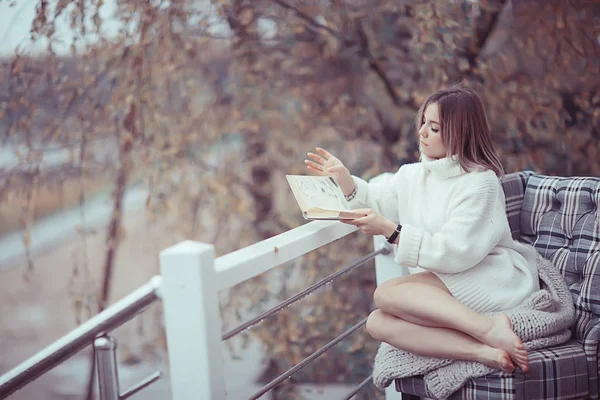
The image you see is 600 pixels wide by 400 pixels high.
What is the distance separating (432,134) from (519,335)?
492mm

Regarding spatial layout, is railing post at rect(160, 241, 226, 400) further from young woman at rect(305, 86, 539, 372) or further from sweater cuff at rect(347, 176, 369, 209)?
sweater cuff at rect(347, 176, 369, 209)

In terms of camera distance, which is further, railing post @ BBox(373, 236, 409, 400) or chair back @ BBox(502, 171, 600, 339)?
railing post @ BBox(373, 236, 409, 400)

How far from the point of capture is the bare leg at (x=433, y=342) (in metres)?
1.39

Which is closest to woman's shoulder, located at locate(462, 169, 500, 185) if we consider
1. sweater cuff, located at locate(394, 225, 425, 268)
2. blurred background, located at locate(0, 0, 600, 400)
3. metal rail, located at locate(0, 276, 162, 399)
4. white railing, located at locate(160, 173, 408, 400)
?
sweater cuff, located at locate(394, 225, 425, 268)

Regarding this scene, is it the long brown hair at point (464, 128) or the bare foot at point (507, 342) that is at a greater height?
the long brown hair at point (464, 128)

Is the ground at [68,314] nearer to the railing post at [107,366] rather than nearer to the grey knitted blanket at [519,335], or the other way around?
the grey knitted blanket at [519,335]

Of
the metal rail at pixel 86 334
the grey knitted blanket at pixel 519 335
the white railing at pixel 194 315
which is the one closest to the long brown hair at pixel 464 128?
the grey knitted blanket at pixel 519 335

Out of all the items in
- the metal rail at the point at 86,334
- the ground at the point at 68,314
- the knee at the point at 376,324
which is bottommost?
the ground at the point at 68,314

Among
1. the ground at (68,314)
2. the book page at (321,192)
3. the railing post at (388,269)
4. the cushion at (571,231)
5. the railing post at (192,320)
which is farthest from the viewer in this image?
the ground at (68,314)

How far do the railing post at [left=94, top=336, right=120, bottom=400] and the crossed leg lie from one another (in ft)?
2.01

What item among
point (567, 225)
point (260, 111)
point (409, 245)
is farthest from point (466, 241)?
point (260, 111)

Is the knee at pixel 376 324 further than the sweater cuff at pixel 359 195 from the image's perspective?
No

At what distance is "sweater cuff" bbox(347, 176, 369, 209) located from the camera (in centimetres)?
170

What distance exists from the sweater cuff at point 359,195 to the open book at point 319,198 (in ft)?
0.21
